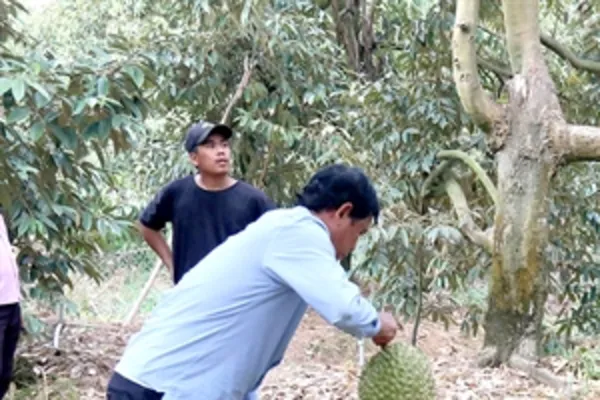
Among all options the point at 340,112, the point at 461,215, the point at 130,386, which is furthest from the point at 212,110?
the point at 130,386

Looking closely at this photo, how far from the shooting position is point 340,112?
6.07 meters

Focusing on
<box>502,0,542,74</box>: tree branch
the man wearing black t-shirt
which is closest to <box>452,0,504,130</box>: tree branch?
<box>502,0,542,74</box>: tree branch

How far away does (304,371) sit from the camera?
4.31 meters

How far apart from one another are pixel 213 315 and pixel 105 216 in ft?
7.61

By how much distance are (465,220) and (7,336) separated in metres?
2.15

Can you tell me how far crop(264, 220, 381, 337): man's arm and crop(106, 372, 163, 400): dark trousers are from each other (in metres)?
0.45

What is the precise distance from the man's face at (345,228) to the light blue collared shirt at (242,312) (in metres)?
0.05

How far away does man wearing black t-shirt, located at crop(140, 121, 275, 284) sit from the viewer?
3.41 meters

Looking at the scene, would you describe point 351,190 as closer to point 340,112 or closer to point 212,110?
point 340,112

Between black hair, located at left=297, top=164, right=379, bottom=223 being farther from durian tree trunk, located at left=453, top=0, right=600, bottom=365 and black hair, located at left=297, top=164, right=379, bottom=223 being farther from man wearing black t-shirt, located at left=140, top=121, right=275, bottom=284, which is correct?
durian tree trunk, located at left=453, top=0, right=600, bottom=365

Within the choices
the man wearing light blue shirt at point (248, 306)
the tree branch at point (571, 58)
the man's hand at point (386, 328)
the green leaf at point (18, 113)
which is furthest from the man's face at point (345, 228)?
the tree branch at point (571, 58)

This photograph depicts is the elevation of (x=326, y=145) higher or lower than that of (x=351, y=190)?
lower

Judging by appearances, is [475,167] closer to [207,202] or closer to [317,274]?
[207,202]

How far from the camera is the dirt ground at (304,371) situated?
3.62 metres
